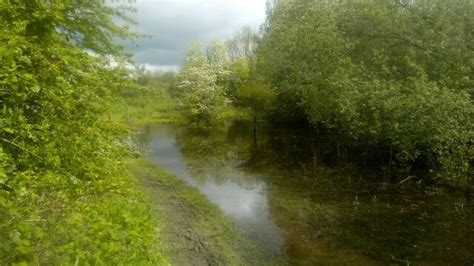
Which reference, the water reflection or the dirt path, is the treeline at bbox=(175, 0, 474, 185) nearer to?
the water reflection

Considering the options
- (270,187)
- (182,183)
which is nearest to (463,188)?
(270,187)

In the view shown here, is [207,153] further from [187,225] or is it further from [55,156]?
[55,156]

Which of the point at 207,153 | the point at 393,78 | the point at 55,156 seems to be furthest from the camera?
the point at 207,153

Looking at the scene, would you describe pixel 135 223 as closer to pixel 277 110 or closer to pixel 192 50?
pixel 277 110

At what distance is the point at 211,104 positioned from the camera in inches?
1780

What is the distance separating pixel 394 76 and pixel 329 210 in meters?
9.17

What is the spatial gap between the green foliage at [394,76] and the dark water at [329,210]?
1.98 m

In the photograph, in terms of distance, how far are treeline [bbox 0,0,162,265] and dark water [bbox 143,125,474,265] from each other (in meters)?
4.88

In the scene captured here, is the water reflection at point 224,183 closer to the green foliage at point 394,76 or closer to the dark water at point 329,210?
the dark water at point 329,210

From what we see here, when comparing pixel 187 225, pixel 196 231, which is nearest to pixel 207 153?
pixel 187 225

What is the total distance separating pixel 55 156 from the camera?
6336 mm

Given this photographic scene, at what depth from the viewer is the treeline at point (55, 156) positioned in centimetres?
496

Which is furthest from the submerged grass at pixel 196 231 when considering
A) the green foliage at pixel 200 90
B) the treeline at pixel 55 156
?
the green foliage at pixel 200 90

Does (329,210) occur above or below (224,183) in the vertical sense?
below
